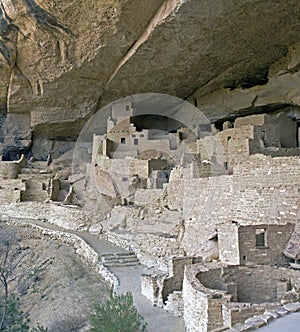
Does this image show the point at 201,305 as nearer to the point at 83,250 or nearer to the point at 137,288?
the point at 137,288

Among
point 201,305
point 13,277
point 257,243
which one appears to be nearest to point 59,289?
point 13,277

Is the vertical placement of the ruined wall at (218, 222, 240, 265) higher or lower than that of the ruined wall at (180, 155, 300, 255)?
lower

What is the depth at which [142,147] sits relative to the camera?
18.7 meters

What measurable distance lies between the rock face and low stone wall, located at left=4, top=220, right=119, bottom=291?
663 cm

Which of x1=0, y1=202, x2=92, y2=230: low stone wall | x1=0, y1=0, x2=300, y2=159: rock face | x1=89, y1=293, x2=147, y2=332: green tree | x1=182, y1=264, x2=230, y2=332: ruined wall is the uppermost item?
x1=0, y1=0, x2=300, y2=159: rock face

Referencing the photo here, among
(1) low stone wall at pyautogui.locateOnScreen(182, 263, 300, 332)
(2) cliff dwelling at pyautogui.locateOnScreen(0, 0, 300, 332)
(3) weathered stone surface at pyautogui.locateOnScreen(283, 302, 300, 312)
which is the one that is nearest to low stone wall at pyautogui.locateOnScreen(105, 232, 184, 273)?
(2) cliff dwelling at pyautogui.locateOnScreen(0, 0, 300, 332)

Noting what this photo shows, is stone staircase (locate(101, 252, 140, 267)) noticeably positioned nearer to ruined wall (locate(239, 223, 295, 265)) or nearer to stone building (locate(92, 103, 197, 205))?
stone building (locate(92, 103, 197, 205))

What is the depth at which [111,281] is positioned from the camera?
38.0ft

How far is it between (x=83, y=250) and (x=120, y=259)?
2.28 meters

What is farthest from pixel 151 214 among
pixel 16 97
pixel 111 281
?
pixel 16 97

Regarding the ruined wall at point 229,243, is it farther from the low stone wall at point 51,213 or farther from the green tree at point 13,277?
the low stone wall at point 51,213

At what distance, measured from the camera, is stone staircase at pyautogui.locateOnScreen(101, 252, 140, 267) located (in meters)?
13.0

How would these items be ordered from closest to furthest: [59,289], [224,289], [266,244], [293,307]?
[293,307], [224,289], [266,244], [59,289]

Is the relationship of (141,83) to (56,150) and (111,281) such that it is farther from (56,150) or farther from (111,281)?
(111,281)
